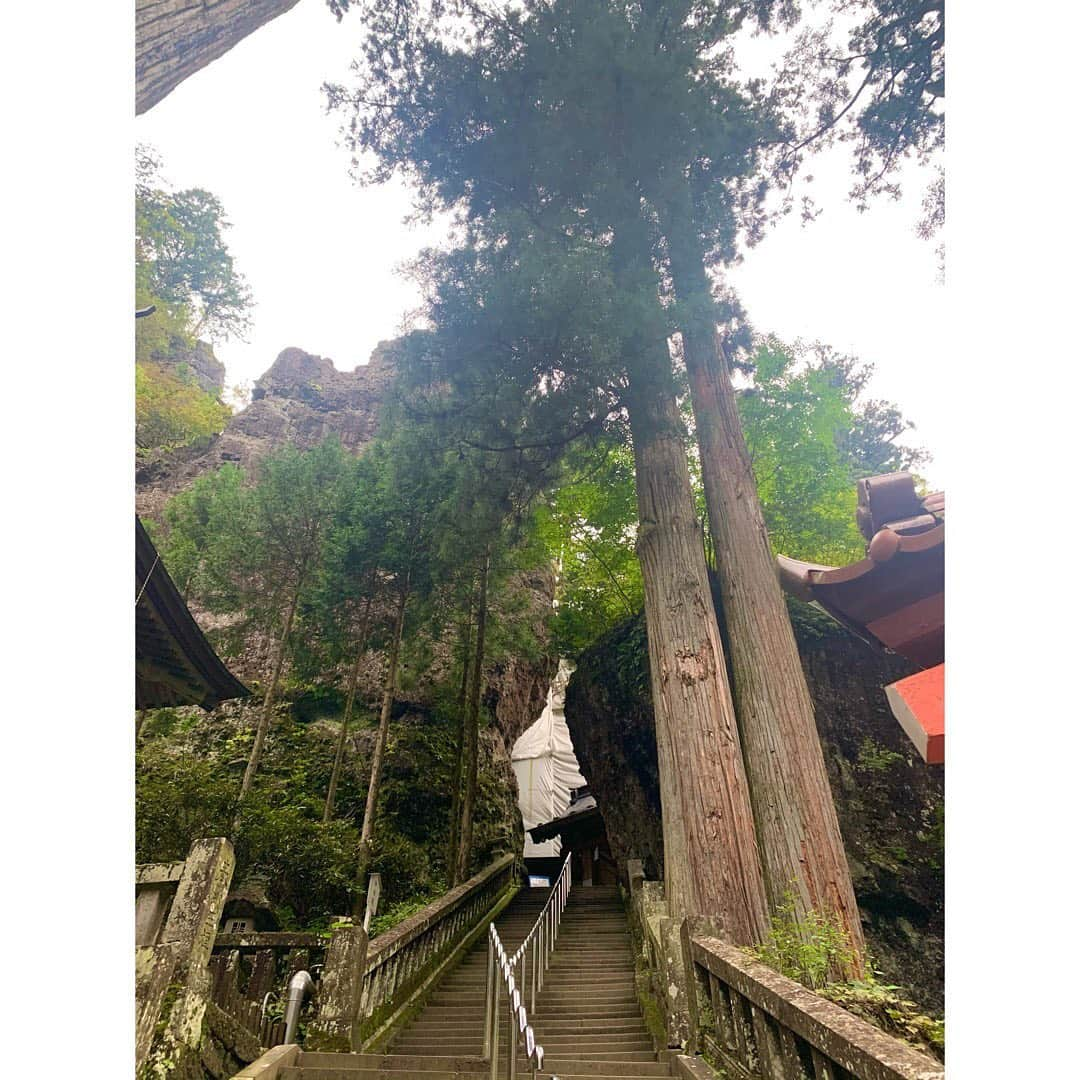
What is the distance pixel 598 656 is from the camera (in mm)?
9680

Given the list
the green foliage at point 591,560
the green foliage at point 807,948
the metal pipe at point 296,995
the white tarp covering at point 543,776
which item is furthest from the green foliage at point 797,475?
the white tarp covering at point 543,776

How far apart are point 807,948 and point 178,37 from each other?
16.5 ft

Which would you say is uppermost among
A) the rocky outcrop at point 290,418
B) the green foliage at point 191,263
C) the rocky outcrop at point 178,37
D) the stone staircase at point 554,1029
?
the rocky outcrop at point 290,418

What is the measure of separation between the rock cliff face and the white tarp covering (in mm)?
8343

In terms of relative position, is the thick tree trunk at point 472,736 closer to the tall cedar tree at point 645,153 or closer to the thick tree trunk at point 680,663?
the thick tree trunk at point 680,663

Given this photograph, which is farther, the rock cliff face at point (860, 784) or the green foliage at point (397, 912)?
the green foliage at point (397, 912)

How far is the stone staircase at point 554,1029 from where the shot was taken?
3.34 m

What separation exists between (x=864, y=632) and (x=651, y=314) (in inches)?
108

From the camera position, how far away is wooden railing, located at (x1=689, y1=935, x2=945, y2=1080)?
149 centimetres

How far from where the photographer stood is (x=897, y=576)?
10.1ft

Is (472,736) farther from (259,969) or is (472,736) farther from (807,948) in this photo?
(807,948)

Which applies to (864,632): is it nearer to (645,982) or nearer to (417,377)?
(645,982)

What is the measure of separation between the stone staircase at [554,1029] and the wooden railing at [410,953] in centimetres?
19

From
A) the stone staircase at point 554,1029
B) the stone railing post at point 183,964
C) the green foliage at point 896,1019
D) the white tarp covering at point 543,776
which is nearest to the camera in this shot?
the green foliage at point 896,1019
